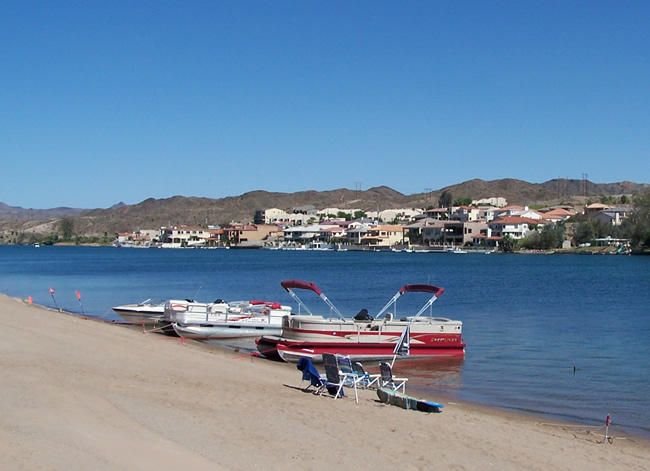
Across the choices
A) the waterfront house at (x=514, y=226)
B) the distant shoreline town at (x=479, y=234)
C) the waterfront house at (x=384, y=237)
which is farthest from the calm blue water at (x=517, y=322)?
the waterfront house at (x=384, y=237)

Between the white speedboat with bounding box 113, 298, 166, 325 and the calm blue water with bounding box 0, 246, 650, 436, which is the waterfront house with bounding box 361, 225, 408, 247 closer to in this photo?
the calm blue water with bounding box 0, 246, 650, 436

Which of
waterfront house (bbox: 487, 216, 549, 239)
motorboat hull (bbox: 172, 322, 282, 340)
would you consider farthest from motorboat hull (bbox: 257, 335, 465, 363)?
waterfront house (bbox: 487, 216, 549, 239)

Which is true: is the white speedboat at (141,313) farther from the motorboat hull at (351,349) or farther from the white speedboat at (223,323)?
the motorboat hull at (351,349)

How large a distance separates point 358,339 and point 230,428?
12520 mm

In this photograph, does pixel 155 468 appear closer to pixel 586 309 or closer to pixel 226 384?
pixel 226 384

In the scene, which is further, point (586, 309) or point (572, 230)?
point (572, 230)

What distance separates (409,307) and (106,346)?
25.5 metres

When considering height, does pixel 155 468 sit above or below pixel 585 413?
above

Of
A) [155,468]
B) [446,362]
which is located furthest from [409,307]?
[155,468]

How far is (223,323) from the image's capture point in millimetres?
29875

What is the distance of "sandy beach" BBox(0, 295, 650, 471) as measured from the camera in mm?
9812

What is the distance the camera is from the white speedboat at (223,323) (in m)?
29.8

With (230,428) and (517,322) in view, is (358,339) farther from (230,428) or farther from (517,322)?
(517,322)

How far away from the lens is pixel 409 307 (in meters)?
43.6
